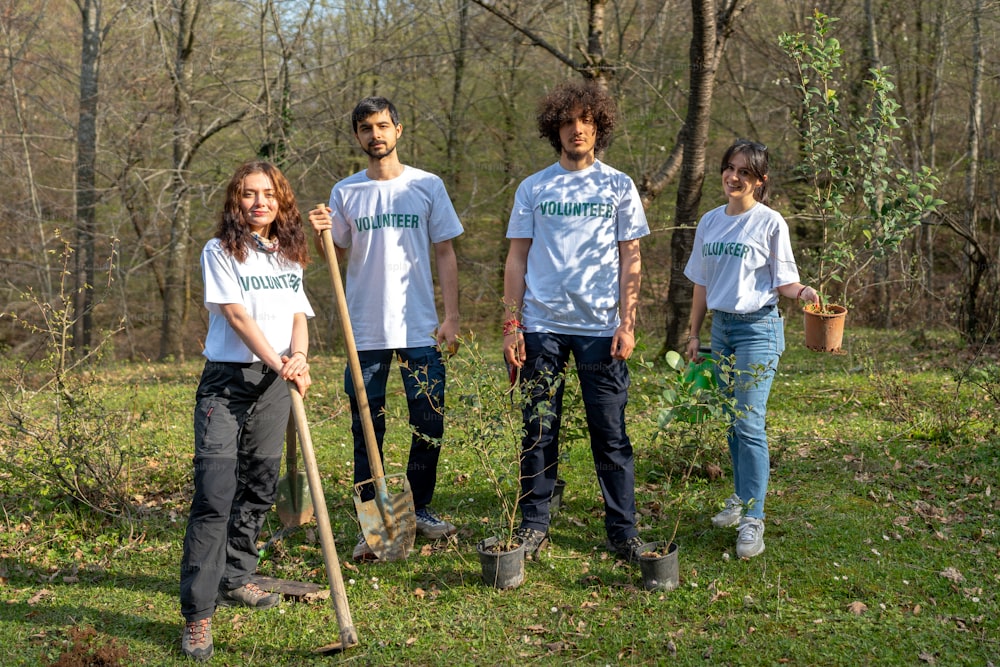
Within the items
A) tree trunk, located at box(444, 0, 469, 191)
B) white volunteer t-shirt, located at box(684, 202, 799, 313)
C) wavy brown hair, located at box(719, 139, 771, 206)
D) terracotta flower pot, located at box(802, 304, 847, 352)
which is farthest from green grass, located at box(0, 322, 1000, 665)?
tree trunk, located at box(444, 0, 469, 191)

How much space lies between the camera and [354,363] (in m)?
3.87

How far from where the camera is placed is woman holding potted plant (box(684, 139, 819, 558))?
12.9ft

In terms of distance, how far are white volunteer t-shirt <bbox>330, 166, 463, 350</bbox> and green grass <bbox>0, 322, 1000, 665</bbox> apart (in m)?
0.58

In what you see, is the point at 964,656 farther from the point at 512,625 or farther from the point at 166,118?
the point at 166,118

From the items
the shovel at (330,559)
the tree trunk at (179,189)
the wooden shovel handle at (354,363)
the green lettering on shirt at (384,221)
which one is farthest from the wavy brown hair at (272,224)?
the tree trunk at (179,189)

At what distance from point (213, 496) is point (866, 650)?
2.63 m

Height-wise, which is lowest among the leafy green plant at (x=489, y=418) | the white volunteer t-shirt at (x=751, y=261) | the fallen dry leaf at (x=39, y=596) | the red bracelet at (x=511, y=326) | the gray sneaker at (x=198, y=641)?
the fallen dry leaf at (x=39, y=596)

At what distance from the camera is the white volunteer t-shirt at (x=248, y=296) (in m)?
3.47

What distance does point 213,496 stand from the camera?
3.48 m

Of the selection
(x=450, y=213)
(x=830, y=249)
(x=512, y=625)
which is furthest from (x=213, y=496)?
(x=830, y=249)

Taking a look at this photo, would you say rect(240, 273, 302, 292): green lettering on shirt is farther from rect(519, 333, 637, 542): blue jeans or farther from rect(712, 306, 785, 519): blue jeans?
rect(712, 306, 785, 519): blue jeans

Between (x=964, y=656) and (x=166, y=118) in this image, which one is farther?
(x=166, y=118)

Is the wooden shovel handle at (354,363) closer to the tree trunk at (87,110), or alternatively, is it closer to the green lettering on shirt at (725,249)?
the green lettering on shirt at (725,249)

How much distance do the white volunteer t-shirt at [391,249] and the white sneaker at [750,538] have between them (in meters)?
1.76
